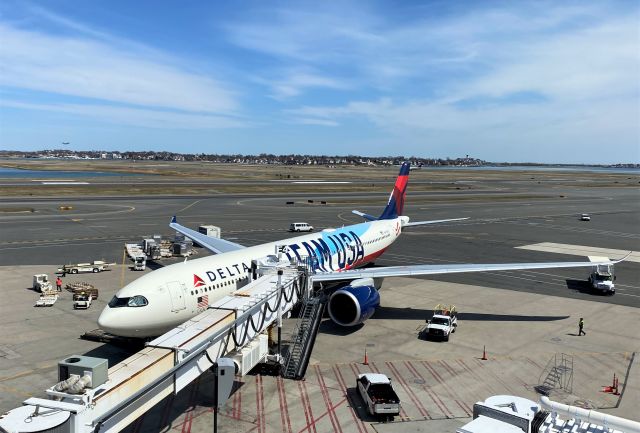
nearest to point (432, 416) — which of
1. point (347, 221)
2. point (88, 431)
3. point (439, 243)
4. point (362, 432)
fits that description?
point (362, 432)

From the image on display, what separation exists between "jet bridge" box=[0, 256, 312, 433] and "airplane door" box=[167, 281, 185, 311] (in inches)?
140

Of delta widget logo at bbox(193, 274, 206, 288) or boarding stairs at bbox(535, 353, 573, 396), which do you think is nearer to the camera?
boarding stairs at bbox(535, 353, 573, 396)

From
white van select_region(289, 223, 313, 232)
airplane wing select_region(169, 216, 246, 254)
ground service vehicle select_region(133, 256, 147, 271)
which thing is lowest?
ground service vehicle select_region(133, 256, 147, 271)

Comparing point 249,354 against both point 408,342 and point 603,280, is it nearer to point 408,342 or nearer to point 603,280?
point 408,342

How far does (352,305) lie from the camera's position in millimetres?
28906

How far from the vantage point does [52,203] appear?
9838 centimetres

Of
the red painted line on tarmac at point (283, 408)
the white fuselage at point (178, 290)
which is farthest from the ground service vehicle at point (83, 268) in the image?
the red painted line on tarmac at point (283, 408)

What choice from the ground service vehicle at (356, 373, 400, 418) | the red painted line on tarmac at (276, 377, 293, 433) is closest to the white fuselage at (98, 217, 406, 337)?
the red painted line on tarmac at (276, 377, 293, 433)

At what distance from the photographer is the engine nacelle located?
28.7 metres

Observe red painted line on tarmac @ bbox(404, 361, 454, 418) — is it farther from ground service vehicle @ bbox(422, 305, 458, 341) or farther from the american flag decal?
the american flag decal

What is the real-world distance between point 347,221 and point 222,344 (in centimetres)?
6319

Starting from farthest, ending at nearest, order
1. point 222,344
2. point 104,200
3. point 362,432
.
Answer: point 104,200
point 362,432
point 222,344

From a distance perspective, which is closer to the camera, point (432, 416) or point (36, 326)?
point (432, 416)

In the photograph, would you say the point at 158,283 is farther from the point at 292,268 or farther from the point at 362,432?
the point at 362,432
